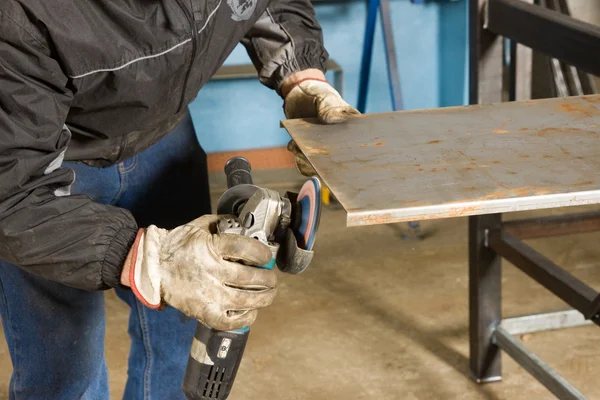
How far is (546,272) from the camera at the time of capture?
Answer: 1.97 metres

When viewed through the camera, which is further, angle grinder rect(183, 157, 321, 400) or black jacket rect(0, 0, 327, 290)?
angle grinder rect(183, 157, 321, 400)

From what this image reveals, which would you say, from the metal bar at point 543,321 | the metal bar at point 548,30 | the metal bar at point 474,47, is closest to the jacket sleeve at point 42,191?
the metal bar at point 548,30

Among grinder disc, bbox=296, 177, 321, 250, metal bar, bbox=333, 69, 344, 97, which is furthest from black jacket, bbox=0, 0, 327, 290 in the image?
metal bar, bbox=333, 69, 344, 97

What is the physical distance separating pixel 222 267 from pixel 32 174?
1.00ft

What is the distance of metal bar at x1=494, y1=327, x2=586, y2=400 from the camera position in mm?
1895

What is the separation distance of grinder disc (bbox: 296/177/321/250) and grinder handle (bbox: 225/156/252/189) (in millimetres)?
170

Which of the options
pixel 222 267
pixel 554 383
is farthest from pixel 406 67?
pixel 222 267

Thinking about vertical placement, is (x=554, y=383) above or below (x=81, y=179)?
below

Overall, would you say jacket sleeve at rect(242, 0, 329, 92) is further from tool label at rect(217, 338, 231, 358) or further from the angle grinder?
tool label at rect(217, 338, 231, 358)

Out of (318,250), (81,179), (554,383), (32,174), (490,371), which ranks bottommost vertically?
(318,250)

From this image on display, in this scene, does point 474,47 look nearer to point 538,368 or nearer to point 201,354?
point 538,368

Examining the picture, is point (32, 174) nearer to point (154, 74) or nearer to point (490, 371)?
point (154, 74)

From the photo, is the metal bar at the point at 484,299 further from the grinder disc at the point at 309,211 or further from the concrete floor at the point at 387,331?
the grinder disc at the point at 309,211

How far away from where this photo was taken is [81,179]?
1.51 m
